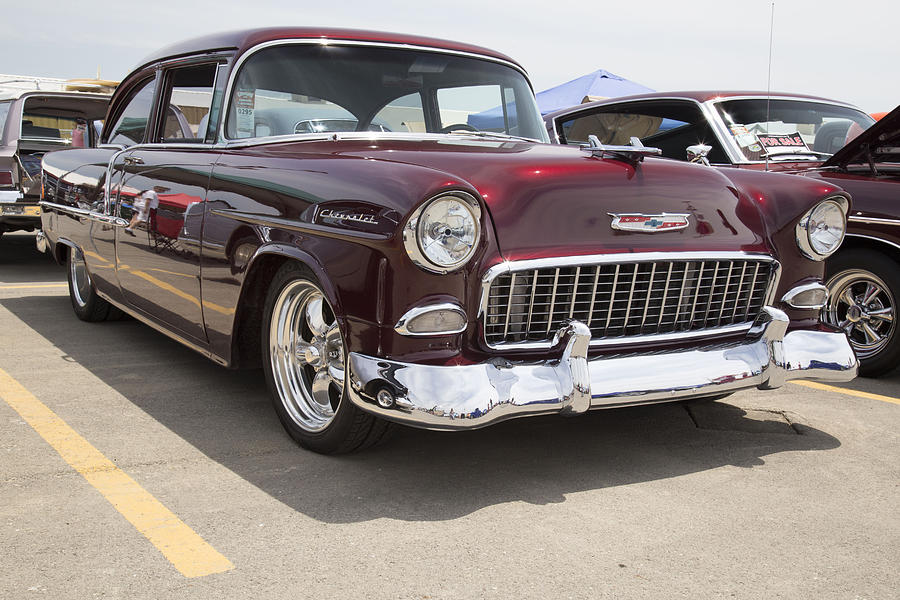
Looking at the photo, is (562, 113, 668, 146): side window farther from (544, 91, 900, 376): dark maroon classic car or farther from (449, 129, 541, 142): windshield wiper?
(449, 129, 541, 142): windshield wiper

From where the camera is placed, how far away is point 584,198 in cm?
312

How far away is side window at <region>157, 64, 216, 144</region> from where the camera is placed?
429 cm

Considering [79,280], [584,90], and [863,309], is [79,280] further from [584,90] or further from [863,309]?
[584,90]

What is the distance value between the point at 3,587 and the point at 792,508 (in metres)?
2.29

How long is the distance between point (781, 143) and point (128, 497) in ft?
14.8

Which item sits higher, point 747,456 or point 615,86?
point 615,86

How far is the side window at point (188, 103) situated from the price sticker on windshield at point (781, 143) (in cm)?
337

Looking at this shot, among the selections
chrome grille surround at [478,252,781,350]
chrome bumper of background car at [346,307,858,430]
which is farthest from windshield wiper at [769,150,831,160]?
chrome bumper of background car at [346,307,858,430]

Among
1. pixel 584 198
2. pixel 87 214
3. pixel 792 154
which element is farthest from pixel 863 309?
pixel 87 214

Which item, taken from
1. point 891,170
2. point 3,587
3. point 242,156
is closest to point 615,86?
point 891,170

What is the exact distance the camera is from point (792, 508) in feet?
9.78

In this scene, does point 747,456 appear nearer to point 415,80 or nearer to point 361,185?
point 361,185

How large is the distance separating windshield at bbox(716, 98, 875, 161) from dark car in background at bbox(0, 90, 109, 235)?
5463 mm

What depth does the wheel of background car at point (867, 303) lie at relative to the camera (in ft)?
15.6
